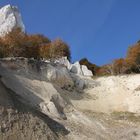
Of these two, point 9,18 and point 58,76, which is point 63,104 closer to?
point 58,76

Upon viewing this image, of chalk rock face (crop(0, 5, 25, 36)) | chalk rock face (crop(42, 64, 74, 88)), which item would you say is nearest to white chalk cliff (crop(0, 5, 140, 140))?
chalk rock face (crop(42, 64, 74, 88))

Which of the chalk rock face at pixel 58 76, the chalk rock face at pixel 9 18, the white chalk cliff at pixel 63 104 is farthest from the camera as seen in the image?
the chalk rock face at pixel 9 18

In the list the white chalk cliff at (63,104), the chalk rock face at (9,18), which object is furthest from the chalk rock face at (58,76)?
the chalk rock face at (9,18)

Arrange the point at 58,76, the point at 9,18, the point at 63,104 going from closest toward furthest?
the point at 63,104 < the point at 58,76 < the point at 9,18

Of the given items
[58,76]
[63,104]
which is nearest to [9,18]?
[58,76]

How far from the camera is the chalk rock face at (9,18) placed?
278 ft

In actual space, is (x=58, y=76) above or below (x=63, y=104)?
above

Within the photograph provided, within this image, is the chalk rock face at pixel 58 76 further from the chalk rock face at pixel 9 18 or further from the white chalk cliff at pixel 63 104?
the chalk rock face at pixel 9 18

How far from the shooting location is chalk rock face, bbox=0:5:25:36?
84.6 meters

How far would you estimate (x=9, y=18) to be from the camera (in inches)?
3391

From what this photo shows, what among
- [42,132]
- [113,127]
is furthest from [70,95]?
[42,132]

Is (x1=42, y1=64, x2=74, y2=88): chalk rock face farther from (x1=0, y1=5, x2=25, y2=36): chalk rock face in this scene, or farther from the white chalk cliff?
(x1=0, y1=5, x2=25, y2=36): chalk rock face

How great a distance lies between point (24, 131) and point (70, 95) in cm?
1618

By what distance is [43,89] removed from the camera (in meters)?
37.2
